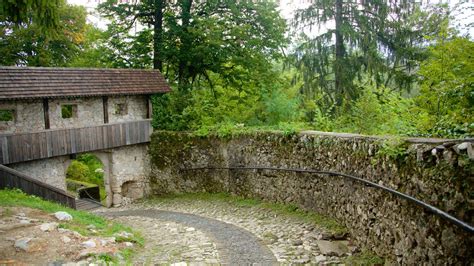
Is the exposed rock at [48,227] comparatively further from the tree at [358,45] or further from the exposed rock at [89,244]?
the tree at [358,45]

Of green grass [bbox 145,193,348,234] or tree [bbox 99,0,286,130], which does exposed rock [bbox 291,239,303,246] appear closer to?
green grass [bbox 145,193,348,234]

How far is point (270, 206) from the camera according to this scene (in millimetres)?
11578

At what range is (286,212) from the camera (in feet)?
34.9

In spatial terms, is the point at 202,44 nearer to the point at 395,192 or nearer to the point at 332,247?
the point at 332,247

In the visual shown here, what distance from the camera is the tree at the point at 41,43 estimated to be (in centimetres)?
2138

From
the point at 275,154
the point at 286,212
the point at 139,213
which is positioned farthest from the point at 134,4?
the point at 286,212

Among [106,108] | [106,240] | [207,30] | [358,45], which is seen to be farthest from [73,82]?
[358,45]

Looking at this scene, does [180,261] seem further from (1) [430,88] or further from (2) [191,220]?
(1) [430,88]

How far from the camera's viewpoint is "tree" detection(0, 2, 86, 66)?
2138 cm

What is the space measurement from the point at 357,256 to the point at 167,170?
38.3 ft

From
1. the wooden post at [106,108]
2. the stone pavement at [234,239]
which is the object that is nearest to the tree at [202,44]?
the wooden post at [106,108]

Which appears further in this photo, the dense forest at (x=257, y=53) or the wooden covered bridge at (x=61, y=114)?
the dense forest at (x=257, y=53)

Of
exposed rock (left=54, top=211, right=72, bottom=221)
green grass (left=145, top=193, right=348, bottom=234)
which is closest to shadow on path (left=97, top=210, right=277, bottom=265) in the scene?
green grass (left=145, top=193, right=348, bottom=234)

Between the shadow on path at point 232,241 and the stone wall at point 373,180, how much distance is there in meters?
2.06
